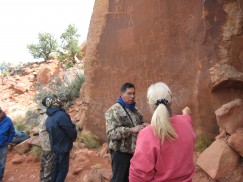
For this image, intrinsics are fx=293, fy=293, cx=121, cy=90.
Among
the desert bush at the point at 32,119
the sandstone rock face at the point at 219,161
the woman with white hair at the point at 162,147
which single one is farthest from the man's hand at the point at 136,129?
the desert bush at the point at 32,119

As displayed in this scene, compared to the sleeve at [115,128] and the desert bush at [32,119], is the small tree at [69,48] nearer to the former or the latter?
the desert bush at [32,119]

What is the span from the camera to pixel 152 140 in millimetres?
1938

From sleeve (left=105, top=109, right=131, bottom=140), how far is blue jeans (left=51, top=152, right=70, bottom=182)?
143cm

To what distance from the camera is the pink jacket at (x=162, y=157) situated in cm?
194

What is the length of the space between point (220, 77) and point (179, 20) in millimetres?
1384

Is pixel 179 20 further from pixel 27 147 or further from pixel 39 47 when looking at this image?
pixel 39 47

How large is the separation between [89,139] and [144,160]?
4687 mm

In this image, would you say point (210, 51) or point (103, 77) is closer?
point (210, 51)

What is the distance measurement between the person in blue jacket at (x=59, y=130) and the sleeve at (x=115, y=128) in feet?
3.86

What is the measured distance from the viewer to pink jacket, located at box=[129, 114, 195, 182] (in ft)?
6.37

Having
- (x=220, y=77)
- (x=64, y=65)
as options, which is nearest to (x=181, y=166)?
(x=220, y=77)

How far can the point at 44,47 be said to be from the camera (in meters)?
21.2

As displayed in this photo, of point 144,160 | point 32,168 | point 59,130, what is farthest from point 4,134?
point 144,160

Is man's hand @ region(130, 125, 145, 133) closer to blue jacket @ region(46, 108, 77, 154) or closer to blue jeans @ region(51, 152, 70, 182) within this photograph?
blue jacket @ region(46, 108, 77, 154)
